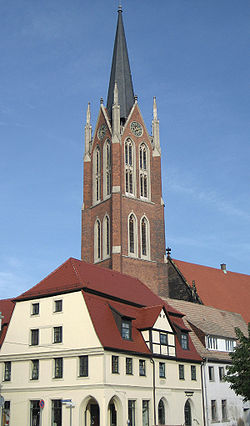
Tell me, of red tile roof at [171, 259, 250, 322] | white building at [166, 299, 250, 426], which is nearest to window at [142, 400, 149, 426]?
white building at [166, 299, 250, 426]

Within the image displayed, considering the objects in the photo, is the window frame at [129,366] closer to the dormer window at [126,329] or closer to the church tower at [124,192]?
the dormer window at [126,329]

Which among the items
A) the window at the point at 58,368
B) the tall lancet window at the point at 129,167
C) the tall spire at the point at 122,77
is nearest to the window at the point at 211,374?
the window at the point at 58,368

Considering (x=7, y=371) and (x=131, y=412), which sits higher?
(x=7, y=371)

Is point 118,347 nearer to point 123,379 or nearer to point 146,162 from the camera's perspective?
point 123,379

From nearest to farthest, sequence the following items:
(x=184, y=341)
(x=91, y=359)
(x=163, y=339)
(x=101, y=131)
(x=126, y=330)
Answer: (x=91, y=359), (x=126, y=330), (x=163, y=339), (x=184, y=341), (x=101, y=131)

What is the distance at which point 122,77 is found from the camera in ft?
225

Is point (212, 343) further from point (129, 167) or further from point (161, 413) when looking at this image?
point (129, 167)

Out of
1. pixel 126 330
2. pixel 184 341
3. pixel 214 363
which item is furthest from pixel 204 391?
pixel 126 330

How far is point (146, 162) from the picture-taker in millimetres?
65188

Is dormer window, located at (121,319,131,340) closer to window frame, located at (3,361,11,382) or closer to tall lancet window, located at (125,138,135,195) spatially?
window frame, located at (3,361,11,382)

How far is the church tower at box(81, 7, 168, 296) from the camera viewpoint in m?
58.8

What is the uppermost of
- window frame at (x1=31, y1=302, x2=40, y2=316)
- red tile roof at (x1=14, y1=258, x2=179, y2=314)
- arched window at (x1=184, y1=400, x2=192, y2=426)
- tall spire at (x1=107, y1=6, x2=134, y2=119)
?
tall spire at (x1=107, y1=6, x2=134, y2=119)

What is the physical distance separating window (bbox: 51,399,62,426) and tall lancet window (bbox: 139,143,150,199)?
31.3 meters

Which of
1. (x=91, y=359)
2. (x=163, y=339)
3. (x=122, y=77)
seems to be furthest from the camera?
(x=122, y=77)
